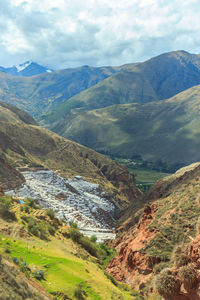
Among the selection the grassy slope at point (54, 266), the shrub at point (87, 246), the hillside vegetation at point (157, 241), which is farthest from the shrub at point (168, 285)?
the shrub at point (87, 246)

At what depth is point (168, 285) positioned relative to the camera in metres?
10.7

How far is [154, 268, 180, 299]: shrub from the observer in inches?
420

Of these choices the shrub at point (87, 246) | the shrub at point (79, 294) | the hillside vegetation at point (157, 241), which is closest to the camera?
the shrub at point (79, 294)

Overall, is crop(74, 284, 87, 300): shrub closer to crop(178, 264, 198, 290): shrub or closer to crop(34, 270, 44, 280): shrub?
crop(34, 270, 44, 280): shrub

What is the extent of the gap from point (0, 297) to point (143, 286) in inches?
734

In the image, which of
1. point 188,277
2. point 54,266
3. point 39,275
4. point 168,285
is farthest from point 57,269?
point 188,277

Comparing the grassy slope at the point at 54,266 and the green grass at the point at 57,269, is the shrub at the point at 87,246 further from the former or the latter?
the green grass at the point at 57,269

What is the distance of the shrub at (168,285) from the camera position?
1067 centimetres

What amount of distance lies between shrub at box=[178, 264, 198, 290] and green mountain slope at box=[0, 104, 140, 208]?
235 ft

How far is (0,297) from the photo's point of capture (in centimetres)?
858

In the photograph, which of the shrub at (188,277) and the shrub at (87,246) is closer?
the shrub at (188,277)

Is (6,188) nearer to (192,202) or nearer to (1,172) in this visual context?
(1,172)

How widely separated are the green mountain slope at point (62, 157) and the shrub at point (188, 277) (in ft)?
235

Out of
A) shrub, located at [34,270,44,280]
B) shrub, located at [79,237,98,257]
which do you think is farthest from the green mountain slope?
shrub, located at [34,270,44,280]
